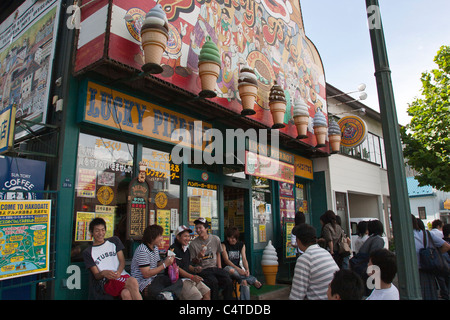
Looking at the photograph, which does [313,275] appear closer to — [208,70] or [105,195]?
[105,195]

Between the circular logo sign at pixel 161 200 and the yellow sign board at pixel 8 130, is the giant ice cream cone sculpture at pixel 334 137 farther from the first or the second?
the yellow sign board at pixel 8 130

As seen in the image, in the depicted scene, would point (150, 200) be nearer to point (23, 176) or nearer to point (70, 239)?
point (70, 239)

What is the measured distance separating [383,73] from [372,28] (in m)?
0.49

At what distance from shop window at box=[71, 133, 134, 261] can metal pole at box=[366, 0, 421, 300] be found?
14.5 feet

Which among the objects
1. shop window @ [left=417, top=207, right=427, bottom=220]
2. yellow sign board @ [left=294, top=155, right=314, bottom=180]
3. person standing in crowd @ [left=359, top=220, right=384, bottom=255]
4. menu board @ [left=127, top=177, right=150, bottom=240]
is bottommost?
person standing in crowd @ [left=359, top=220, right=384, bottom=255]

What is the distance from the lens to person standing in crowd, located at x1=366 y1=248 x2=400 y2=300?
2.96 metres

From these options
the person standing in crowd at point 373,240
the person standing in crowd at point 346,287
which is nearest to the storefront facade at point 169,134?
the person standing in crowd at point 373,240

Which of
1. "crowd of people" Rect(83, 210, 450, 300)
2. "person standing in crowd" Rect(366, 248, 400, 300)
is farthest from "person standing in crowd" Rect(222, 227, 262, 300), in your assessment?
"person standing in crowd" Rect(366, 248, 400, 300)

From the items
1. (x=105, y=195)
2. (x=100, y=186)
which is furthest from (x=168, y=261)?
(x=100, y=186)

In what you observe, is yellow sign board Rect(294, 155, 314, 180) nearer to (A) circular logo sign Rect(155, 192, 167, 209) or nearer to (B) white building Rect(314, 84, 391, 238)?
(B) white building Rect(314, 84, 391, 238)

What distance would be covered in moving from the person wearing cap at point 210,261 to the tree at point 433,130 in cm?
876

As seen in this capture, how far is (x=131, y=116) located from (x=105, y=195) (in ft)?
4.87

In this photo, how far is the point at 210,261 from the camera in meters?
6.09

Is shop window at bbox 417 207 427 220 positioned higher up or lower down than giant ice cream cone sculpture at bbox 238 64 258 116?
lower down
